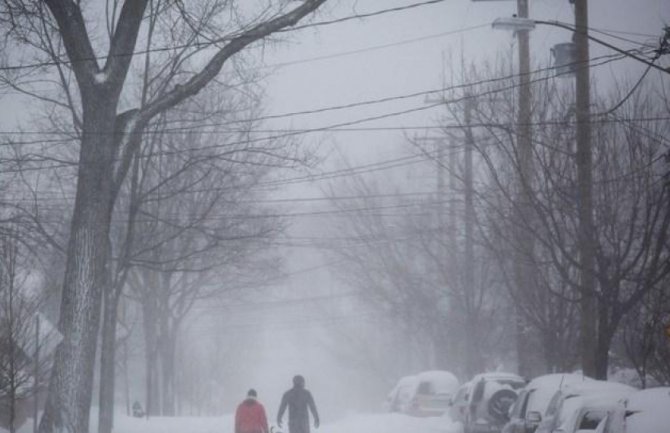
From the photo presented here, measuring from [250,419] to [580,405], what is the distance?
6003 mm

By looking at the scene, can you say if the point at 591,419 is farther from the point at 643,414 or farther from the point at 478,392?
the point at 478,392

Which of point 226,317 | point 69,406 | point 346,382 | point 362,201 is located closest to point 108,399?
point 69,406

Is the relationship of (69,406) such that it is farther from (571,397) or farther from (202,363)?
(202,363)

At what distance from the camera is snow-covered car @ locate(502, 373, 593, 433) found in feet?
46.9

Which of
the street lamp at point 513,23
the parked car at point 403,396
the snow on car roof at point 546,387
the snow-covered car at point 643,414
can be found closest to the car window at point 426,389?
the parked car at point 403,396

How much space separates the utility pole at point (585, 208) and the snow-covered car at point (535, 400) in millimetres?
1405

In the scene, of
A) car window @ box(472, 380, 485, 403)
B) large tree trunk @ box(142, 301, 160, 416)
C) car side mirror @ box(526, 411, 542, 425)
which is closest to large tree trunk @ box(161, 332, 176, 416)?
large tree trunk @ box(142, 301, 160, 416)

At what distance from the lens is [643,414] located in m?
9.68

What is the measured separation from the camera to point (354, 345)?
51.9 m

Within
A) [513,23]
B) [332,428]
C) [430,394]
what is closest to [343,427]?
[332,428]

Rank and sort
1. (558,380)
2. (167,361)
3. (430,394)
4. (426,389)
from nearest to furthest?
(558,380) → (430,394) → (426,389) → (167,361)

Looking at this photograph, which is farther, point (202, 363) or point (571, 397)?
point (202, 363)

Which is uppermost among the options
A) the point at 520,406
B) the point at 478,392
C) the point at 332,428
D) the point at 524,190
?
the point at 524,190

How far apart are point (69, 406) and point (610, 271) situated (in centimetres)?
1084
